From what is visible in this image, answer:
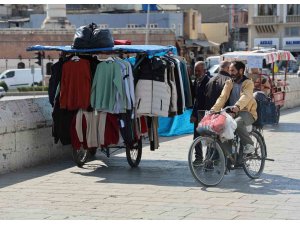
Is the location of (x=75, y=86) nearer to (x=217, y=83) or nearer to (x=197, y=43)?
(x=217, y=83)

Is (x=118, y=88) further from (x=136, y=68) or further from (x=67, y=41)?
(x=67, y=41)

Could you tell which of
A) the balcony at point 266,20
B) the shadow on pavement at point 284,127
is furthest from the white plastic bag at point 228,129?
the balcony at point 266,20

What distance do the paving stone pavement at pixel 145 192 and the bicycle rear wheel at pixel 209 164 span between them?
13 cm

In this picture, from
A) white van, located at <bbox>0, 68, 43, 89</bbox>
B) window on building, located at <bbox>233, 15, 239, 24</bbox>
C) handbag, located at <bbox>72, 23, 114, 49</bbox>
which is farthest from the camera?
window on building, located at <bbox>233, 15, 239, 24</bbox>

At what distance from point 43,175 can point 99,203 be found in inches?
86.1

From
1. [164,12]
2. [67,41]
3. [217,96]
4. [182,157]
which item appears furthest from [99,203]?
[164,12]

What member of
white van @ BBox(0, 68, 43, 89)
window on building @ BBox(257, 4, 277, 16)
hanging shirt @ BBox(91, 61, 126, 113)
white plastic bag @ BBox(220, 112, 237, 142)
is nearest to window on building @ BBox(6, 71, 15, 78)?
white van @ BBox(0, 68, 43, 89)

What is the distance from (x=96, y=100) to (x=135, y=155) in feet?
3.87

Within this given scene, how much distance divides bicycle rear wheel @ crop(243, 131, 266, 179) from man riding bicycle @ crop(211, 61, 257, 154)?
0.16m

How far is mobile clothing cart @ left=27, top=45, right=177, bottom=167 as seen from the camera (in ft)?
31.8

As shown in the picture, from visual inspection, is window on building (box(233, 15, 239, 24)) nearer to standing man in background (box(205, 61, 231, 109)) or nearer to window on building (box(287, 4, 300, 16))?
window on building (box(287, 4, 300, 16))

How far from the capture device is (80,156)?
1043 cm

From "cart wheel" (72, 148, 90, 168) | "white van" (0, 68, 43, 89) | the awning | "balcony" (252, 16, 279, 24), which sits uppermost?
"balcony" (252, 16, 279, 24)

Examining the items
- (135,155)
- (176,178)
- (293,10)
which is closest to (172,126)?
(135,155)
